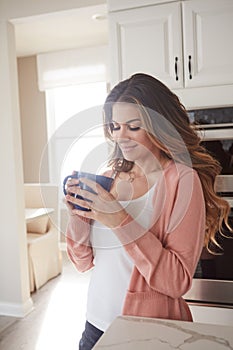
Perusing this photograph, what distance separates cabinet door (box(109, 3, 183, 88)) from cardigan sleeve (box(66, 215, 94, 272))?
114 centimetres

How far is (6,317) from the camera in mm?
2697

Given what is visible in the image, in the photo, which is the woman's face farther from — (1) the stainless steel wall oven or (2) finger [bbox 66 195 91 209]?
(1) the stainless steel wall oven

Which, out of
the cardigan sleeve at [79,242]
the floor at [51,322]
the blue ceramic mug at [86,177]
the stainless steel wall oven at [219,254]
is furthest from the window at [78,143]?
the floor at [51,322]

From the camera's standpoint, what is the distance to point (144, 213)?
30.8 inches

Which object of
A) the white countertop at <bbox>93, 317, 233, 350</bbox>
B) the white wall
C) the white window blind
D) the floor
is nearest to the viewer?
the white countertop at <bbox>93, 317, 233, 350</bbox>

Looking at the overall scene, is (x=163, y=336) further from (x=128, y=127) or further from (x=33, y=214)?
(x=33, y=214)

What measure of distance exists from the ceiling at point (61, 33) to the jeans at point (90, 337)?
2479 mm

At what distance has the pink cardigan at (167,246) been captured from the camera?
70 cm

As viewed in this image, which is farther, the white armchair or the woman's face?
the white armchair

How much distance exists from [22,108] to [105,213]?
4.13 m

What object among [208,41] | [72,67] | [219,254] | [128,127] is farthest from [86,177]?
[72,67]

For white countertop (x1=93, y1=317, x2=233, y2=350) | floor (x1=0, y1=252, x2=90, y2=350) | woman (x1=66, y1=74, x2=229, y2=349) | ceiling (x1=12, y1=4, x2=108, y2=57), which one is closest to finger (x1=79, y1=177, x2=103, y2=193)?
woman (x1=66, y1=74, x2=229, y2=349)

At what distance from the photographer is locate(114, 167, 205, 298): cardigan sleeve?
2.28 ft

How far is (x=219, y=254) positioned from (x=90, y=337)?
891mm
